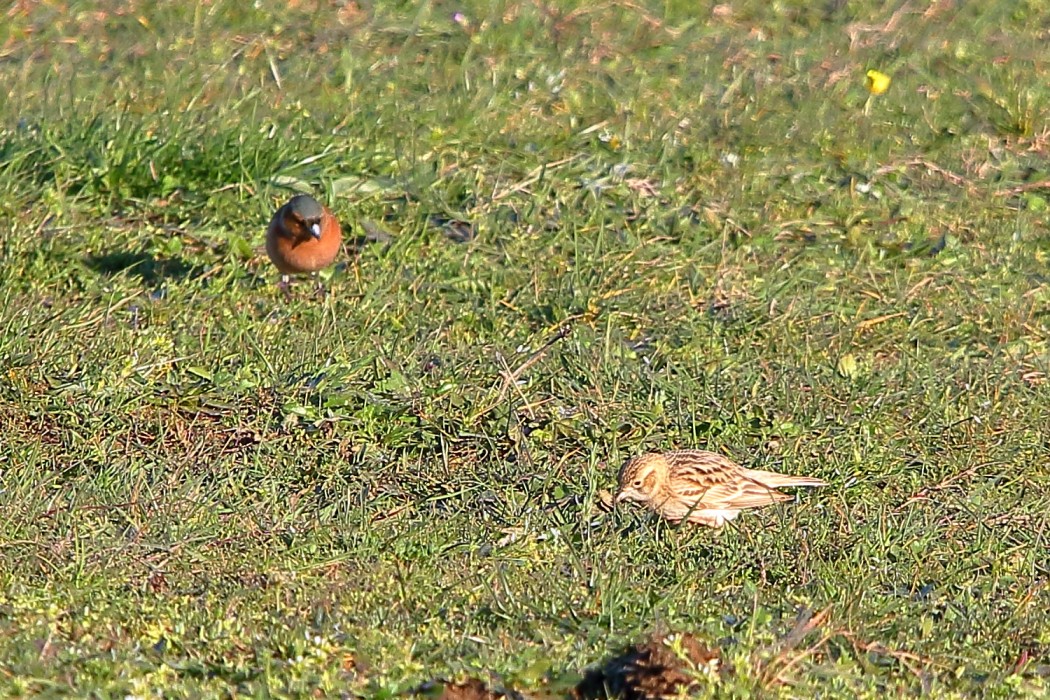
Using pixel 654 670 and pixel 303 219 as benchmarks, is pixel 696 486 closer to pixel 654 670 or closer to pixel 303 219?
pixel 654 670

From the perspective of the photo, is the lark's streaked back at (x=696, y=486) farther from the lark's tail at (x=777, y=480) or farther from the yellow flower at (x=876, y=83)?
the yellow flower at (x=876, y=83)

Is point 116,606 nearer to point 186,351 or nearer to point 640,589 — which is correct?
point 640,589

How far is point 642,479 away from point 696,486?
202 mm

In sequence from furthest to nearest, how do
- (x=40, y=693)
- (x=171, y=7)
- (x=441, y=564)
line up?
(x=171, y=7) < (x=441, y=564) < (x=40, y=693)

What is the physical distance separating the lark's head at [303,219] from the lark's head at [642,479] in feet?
6.89

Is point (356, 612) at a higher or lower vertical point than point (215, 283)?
higher

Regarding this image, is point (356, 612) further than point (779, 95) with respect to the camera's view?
No

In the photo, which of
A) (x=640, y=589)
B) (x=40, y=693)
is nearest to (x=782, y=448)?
(x=640, y=589)

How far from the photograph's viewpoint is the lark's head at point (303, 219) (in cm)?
791

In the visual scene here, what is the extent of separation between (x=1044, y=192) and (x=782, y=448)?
9.97 feet

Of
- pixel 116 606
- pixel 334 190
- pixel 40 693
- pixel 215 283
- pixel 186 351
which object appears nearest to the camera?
pixel 40 693

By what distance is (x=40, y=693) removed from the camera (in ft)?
15.7

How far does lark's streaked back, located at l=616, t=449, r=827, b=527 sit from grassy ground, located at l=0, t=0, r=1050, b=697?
88 mm

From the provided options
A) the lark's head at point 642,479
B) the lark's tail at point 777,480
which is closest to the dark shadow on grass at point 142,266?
the lark's head at point 642,479
